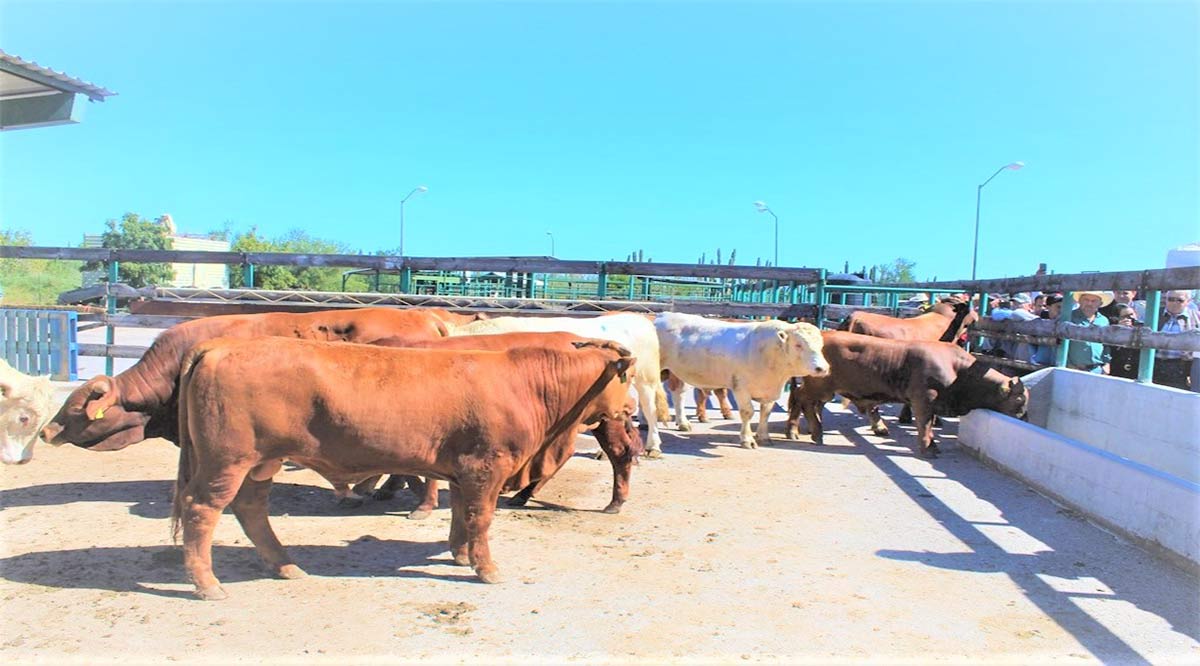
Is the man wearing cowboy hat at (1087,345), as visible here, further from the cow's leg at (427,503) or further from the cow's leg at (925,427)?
the cow's leg at (427,503)

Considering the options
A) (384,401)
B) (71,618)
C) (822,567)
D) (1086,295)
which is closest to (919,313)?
(1086,295)

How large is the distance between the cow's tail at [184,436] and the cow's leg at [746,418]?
6194 millimetres

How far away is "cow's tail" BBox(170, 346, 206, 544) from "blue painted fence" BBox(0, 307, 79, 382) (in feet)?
27.3

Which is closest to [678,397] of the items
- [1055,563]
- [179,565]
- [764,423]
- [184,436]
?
[764,423]

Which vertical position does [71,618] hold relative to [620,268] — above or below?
below

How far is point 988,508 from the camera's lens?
245 inches

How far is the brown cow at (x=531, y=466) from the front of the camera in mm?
5320

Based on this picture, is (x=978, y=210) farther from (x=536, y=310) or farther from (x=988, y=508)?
(x=988, y=508)

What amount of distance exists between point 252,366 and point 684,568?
2801 mm

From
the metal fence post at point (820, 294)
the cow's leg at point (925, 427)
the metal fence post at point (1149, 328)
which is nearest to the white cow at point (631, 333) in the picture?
the cow's leg at point (925, 427)

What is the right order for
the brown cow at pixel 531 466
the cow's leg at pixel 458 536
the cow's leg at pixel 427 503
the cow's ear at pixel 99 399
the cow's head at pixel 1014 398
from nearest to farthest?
the cow's leg at pixel 458 536, the cow's ear at pixel 99 399, the brown cow at pixel 531 466, the cow's leg at pixel 427 503, the cow's head at pixel 1014 398

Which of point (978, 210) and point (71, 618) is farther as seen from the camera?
point (978, 210)

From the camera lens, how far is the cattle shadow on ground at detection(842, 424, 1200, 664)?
13.0 feet

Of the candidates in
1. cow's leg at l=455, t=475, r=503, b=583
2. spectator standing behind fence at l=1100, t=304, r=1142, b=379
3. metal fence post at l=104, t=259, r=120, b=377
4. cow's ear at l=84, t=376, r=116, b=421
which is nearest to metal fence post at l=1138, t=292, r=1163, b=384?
spectator standing behind fence at l=1100, t=304, r=1142, b=379
